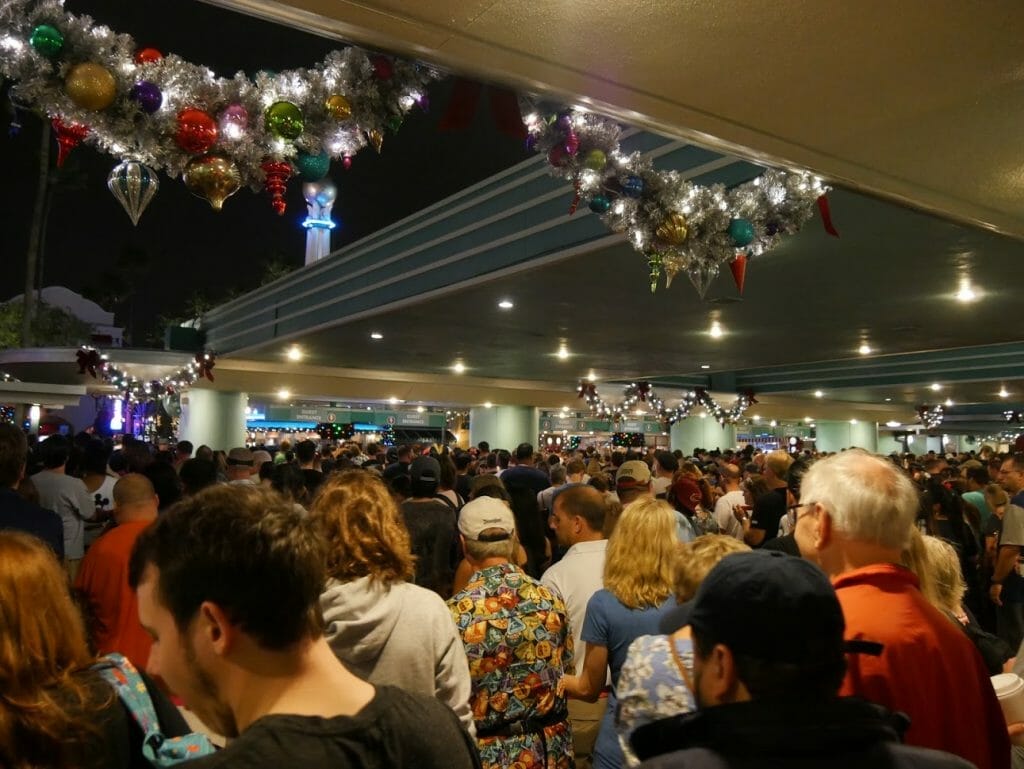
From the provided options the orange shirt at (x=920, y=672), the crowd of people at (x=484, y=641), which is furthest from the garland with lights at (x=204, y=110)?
the orange shirt at (x=920, y=672)

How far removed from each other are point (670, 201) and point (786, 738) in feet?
14.7

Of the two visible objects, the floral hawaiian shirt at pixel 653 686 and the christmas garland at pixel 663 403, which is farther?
the christmas garland at pixel 663 403

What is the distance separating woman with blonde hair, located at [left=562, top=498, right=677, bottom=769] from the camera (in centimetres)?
358

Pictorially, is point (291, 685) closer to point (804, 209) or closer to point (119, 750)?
point (119, 750)

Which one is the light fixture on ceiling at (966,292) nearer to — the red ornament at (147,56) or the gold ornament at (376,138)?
the gold ornament at (376,138)

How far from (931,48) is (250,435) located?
3122cm

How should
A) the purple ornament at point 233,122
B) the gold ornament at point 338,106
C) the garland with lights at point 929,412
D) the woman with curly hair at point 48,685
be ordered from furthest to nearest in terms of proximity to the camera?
1. the garland with lights at point 929,412
2. the gold ornament at point 338,106
3. the purple ornament at point 233,122
4. the woman with curly hair at point 48,685

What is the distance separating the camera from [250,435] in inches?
1248

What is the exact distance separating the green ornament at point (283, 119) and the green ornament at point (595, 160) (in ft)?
5.97

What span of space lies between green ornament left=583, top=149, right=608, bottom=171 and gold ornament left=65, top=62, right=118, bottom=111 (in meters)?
2.74

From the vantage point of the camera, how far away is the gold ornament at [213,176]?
4.25 m

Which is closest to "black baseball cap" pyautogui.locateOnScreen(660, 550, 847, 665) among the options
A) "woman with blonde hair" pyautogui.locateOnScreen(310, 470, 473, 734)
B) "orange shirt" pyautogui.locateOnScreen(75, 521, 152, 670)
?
"woman with blonde hair" pyautogui.locateOnScreen(310, 470, 473, 734)

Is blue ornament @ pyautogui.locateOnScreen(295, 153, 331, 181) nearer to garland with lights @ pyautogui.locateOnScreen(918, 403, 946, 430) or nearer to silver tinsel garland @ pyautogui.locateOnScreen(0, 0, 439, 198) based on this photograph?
silver tinsel garland @ pyautogui.locateOnScreen(0, 0, 439, 198)

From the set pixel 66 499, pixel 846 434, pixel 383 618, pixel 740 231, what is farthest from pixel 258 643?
pixel 846 434
